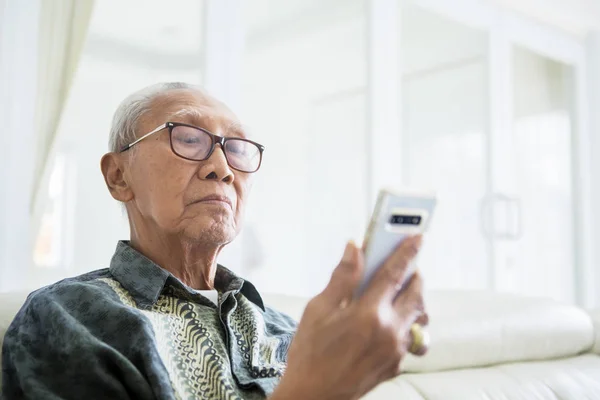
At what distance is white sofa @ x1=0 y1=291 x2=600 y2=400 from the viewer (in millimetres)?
1454

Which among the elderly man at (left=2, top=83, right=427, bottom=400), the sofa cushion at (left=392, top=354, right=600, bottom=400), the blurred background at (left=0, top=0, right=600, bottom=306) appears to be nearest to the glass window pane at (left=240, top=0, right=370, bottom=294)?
the blurred background at (left=0, top=0, right=600, bottom=306)

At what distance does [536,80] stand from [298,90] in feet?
6.09

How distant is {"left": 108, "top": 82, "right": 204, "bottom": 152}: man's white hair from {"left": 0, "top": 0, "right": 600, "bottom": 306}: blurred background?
595 millimetres

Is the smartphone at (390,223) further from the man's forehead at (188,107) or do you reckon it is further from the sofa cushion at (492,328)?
the sofa cushion at (492,328)

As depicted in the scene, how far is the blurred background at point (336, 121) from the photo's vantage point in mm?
1725

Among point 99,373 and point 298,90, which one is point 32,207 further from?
point 298,90

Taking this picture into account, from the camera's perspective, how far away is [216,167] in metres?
1.12

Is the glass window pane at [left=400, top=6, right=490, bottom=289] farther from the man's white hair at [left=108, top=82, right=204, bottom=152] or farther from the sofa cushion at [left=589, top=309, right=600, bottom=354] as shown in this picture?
the man's white hair at [left=108, top=82, right=204, bottom=152]

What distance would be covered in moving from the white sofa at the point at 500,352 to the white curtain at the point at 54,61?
2.47 ft

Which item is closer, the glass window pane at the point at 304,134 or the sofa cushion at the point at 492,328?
the sofa cushion at the point at 492,328

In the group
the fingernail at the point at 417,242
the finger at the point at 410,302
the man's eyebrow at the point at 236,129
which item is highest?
the man's eyebrow at the point at 236,129

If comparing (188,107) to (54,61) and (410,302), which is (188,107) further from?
(54,61)

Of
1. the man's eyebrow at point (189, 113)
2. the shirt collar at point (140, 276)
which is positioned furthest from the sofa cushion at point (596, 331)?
the man's eyebrow at point (189, 113)

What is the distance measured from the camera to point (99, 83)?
72.4 inches
